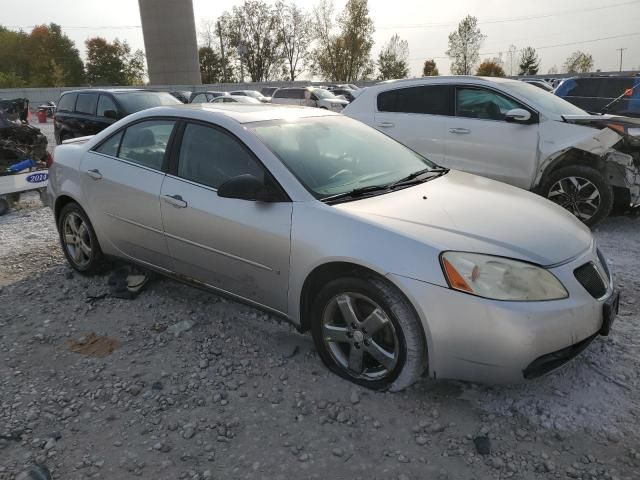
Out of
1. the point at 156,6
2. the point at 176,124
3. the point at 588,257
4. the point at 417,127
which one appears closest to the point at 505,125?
the point at 417,127

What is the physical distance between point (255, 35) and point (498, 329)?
2927 inches

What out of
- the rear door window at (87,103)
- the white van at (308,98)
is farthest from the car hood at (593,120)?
the white van at (308,98)

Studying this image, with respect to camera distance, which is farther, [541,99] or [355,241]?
[541,99]

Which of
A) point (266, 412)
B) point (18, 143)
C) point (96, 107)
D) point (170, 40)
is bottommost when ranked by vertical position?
point (266, 412)

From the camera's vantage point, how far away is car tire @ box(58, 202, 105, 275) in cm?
453

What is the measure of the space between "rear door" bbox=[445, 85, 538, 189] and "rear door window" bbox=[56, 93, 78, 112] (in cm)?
857

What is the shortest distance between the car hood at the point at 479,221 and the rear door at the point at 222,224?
534 millimetres

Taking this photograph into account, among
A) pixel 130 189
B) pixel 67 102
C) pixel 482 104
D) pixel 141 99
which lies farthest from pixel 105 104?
pixel 482 104

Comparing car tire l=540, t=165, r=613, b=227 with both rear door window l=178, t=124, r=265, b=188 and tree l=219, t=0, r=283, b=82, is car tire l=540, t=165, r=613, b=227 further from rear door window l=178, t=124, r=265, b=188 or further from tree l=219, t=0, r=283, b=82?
tree l=219, t=0, r=283, b=82

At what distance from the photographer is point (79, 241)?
4676 mm

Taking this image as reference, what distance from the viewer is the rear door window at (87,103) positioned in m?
10.7

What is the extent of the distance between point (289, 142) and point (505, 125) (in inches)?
146

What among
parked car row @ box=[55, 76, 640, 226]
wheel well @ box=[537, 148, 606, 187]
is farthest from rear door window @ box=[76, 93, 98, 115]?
wheel well @ box=[537, 148, 606, 187]

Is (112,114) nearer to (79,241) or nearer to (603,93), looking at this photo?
(79,241)
